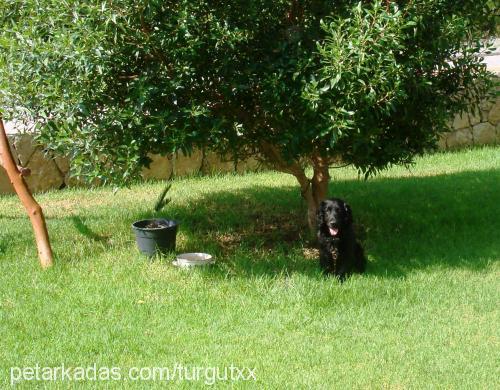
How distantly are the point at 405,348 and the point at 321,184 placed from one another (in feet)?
9.62

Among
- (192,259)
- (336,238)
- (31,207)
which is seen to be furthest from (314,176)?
(31,207)

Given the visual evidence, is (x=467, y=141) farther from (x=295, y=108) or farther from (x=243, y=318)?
(x=243, y=318)

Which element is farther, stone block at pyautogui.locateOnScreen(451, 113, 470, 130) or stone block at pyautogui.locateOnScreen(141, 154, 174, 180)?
stone block at pyautogui.locateOnScreen(451, 113, 470, 130)

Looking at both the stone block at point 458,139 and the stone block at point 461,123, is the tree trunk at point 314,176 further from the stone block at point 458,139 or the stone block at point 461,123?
the stone block at point 461,123

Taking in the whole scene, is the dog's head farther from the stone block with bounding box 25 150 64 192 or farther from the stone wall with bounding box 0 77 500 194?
the stone block with bounding box 25 150 64 192

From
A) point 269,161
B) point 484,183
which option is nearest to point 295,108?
point 269,161

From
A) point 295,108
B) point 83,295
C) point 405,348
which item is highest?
point 295,108

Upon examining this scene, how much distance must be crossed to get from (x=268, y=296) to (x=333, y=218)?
36.4 inches

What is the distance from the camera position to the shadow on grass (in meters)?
6.86

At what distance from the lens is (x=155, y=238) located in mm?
6746

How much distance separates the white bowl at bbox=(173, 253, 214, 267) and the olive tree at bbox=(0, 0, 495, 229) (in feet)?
3.25

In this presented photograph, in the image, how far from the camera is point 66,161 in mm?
10688

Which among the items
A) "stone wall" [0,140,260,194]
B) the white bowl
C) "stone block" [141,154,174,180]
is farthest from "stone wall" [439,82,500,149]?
the white bowl

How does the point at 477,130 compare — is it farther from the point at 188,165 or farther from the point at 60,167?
the point at 60,167
